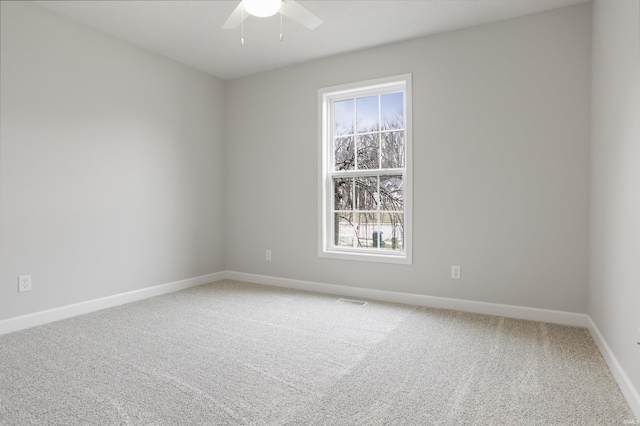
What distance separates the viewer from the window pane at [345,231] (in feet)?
13.3

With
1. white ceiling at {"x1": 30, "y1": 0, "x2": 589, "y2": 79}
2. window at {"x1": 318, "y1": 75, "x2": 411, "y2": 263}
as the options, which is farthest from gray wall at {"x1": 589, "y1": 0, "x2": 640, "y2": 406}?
window at {"x1": 318, "y1": 75, "x2": 411, "y2": 263}

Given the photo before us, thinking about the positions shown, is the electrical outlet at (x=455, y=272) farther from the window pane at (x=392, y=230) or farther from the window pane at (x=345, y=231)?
the window pane at (x=345, y=231)

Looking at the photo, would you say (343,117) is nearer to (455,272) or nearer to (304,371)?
(455,272)

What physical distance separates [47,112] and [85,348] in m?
1.91

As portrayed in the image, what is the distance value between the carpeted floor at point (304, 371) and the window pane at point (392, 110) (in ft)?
6.07

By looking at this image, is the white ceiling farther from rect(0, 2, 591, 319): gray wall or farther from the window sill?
the window sill

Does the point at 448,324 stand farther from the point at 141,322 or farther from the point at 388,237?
the point at 141,322

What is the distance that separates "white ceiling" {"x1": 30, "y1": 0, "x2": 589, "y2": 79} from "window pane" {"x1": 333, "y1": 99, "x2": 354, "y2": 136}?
558 millimetres

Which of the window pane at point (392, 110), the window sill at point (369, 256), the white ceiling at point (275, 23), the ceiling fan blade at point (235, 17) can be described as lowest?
the window sill at point (369, 256)

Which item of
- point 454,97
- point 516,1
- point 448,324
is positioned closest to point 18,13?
Result: point 454,97

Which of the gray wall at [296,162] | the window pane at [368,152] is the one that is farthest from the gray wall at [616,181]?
the window pane at [368,152]

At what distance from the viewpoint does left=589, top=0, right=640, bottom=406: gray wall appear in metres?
1.80

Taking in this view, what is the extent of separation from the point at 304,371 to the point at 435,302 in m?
1.74

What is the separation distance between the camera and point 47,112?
302 centimetres
